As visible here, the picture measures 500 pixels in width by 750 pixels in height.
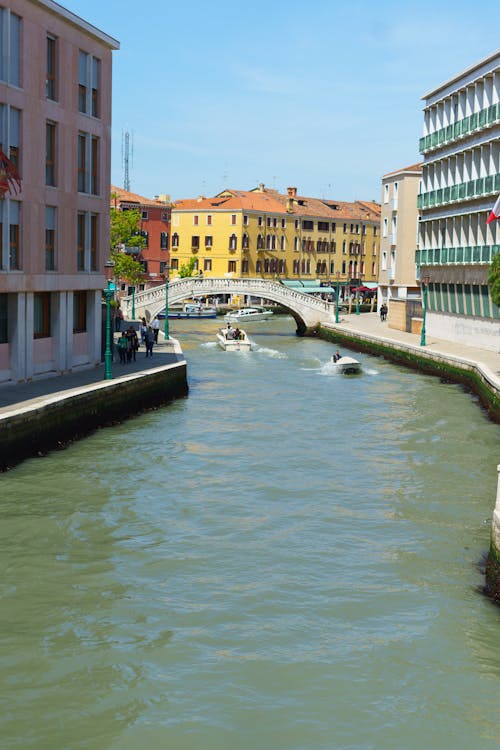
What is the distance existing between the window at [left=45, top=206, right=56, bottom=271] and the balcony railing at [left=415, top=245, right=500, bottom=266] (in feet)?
74.0

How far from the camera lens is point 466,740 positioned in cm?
1139

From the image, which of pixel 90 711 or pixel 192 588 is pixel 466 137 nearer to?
pixel 192 588

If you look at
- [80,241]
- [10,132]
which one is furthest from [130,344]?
[10,132]

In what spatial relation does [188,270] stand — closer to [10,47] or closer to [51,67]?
[51,67]

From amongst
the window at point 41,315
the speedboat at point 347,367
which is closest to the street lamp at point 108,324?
the window at point 41,315

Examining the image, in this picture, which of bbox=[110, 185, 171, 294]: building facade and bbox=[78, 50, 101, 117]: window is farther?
bbox=[110, 185, 171, 294]: building facade

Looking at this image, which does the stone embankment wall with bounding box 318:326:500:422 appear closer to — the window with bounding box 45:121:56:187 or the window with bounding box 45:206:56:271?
the window with bounding box 45:206:56:271

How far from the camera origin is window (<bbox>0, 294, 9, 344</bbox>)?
96.9ft

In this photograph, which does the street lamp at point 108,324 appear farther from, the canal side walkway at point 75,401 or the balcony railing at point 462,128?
the balcony railing at point 462,128

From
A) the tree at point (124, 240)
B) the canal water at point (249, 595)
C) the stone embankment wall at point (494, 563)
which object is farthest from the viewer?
the tree at point (124, 240)

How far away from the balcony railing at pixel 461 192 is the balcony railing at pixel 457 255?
2.75 metres

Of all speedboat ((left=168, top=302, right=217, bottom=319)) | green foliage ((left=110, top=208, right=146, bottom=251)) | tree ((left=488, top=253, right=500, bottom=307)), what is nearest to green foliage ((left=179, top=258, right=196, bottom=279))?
speedboat ((left=168, top=302, right=217, bottom=319))

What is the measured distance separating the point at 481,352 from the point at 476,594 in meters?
34.6

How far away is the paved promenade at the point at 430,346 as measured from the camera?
4160 centimetres
